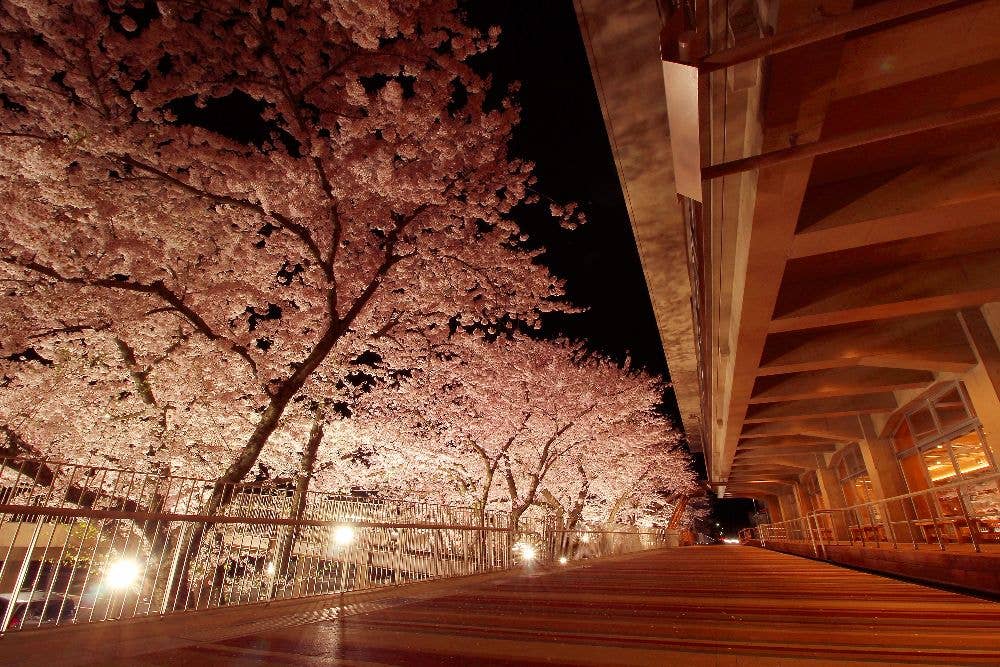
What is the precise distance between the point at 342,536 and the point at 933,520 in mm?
10291

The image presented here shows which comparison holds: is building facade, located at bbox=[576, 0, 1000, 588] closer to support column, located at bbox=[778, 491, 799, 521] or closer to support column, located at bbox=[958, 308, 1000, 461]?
support column, located at bbox=[958, 308, 1000, 461]

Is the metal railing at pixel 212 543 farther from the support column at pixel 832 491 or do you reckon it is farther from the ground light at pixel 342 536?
the support column at pixel 832 491

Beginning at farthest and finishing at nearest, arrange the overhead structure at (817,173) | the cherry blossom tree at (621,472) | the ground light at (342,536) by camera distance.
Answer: the cherry blossom tree at (621,472) → the ground light at (342,536) → the overhead structure at (817,173)

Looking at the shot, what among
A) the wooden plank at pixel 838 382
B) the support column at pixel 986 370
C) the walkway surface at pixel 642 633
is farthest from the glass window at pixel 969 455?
the walkway surface at pixel 642 633

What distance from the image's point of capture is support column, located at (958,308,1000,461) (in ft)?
29.1

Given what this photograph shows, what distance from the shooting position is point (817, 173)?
19.3ft

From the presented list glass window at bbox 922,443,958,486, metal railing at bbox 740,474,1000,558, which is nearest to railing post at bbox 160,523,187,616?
metal railing at bbox 740,474,1000,558

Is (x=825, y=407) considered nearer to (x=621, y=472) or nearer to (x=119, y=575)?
(x=621, y=472)

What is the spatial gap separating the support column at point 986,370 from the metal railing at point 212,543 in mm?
10441

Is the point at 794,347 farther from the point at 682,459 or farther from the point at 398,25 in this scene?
the point at 682,459

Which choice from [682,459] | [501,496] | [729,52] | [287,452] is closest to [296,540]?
[729,52]

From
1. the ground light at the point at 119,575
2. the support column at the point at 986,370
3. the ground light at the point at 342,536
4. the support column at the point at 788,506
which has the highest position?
the support column at the point at 986,370

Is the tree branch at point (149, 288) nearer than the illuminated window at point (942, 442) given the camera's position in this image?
Yes

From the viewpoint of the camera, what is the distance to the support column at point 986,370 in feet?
29.1
